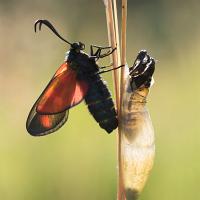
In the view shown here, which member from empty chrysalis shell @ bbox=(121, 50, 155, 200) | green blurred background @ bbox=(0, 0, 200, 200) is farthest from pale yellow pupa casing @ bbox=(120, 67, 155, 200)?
green blurred background @ bbox=(0, 0, 200, 200)

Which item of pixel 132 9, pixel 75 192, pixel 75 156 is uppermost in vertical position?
pixel 132 9

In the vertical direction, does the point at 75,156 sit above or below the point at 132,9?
below

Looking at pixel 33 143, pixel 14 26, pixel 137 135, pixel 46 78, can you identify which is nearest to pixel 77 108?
pixel 33 143

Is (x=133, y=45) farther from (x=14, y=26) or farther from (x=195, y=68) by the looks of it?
(x=195, y=68)

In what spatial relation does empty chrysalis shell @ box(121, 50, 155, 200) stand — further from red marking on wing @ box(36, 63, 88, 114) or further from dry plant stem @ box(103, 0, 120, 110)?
red marking on wing @ box(36, 63, 88, 114)

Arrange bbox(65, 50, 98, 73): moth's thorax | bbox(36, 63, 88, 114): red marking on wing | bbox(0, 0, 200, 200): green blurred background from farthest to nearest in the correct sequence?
bbox(0, 0, 200, 200): green blurred background → bbox(65, 50, 98, 73): moth's thorax → bbox(36, 63, 88, 114): red marking on wing

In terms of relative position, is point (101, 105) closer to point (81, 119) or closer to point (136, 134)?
point (136, 134)
